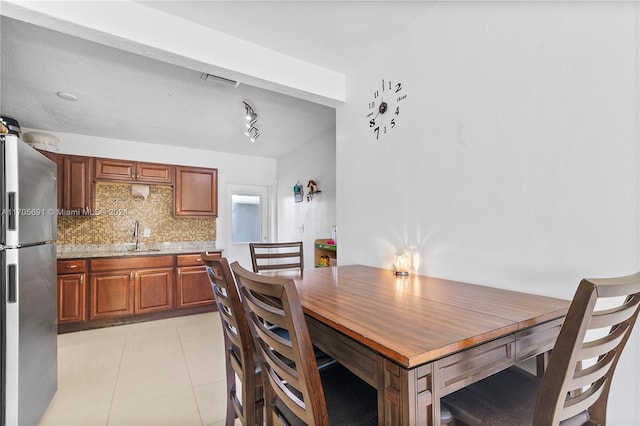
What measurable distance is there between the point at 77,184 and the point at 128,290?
1.51 m

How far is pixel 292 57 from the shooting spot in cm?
234

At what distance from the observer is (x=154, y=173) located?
164 inches

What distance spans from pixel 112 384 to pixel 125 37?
8.14 feet

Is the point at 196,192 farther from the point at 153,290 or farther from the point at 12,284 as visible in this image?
the point at 12,284

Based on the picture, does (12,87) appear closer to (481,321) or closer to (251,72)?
(251,72)

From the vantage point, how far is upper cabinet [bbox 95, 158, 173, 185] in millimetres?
3855

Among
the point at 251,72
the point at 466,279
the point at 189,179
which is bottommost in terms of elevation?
the point at 466,279

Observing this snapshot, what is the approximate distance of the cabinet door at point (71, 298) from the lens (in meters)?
3.30

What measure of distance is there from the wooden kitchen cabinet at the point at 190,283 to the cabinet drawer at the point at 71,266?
1020 mm

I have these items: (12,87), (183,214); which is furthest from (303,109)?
(12,87)

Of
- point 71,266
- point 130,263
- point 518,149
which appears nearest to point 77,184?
point 71,266

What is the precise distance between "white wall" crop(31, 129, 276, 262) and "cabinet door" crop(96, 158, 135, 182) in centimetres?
29

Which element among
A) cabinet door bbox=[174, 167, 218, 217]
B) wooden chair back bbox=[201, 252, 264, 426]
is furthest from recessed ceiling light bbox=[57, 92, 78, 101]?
wooden chair back bbox=[201, 252, 264, 426]

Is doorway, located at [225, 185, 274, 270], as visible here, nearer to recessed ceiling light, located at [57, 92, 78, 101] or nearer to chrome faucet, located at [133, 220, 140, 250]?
chrome faucet, located at [133, 220, 140, 250]
